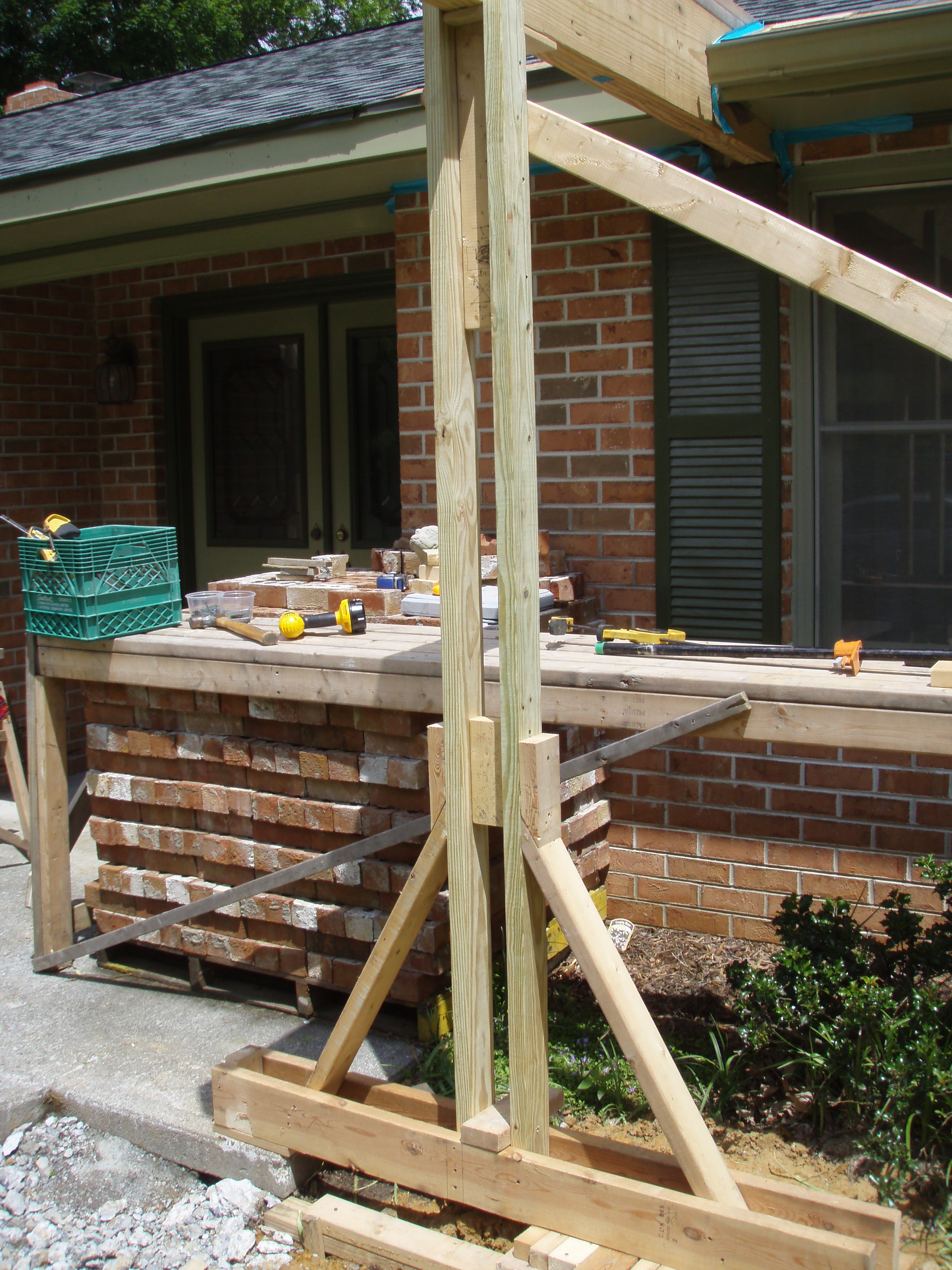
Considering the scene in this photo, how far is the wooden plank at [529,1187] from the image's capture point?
2279 millimetres

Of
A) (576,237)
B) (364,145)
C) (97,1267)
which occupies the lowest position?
(97,1267)

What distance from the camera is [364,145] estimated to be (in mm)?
4398

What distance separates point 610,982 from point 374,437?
479cm

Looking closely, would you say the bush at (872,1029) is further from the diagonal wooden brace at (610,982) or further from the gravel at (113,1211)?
the gravel at (113,1211)

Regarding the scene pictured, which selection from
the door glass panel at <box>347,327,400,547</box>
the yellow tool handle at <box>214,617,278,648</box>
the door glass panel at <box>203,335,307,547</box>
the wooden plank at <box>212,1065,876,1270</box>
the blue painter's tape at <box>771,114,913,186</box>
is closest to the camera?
the wooden plank at <box>212,1065,876,1270</box>

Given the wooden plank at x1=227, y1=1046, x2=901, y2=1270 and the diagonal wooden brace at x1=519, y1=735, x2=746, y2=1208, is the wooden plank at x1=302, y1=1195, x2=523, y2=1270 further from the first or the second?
the diagonal wooden brace at x1=519, y1=735, x2=746, y2=1208

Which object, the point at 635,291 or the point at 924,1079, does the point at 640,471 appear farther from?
the point at 924,1079

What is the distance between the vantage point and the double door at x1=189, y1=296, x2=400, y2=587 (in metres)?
6.74

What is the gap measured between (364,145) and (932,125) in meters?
1.98

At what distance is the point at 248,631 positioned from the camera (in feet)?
12.5

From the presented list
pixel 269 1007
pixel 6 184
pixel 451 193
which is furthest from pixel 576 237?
pixel 269 1007

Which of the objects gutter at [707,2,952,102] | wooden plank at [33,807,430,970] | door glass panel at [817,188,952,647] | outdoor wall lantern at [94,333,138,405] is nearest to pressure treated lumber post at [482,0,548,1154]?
wooden plank at [33,807,430,970]

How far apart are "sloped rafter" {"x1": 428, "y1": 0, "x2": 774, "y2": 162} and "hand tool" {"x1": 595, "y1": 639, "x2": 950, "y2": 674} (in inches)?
57.2

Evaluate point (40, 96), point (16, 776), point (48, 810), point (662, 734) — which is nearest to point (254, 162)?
point (48, 810)
